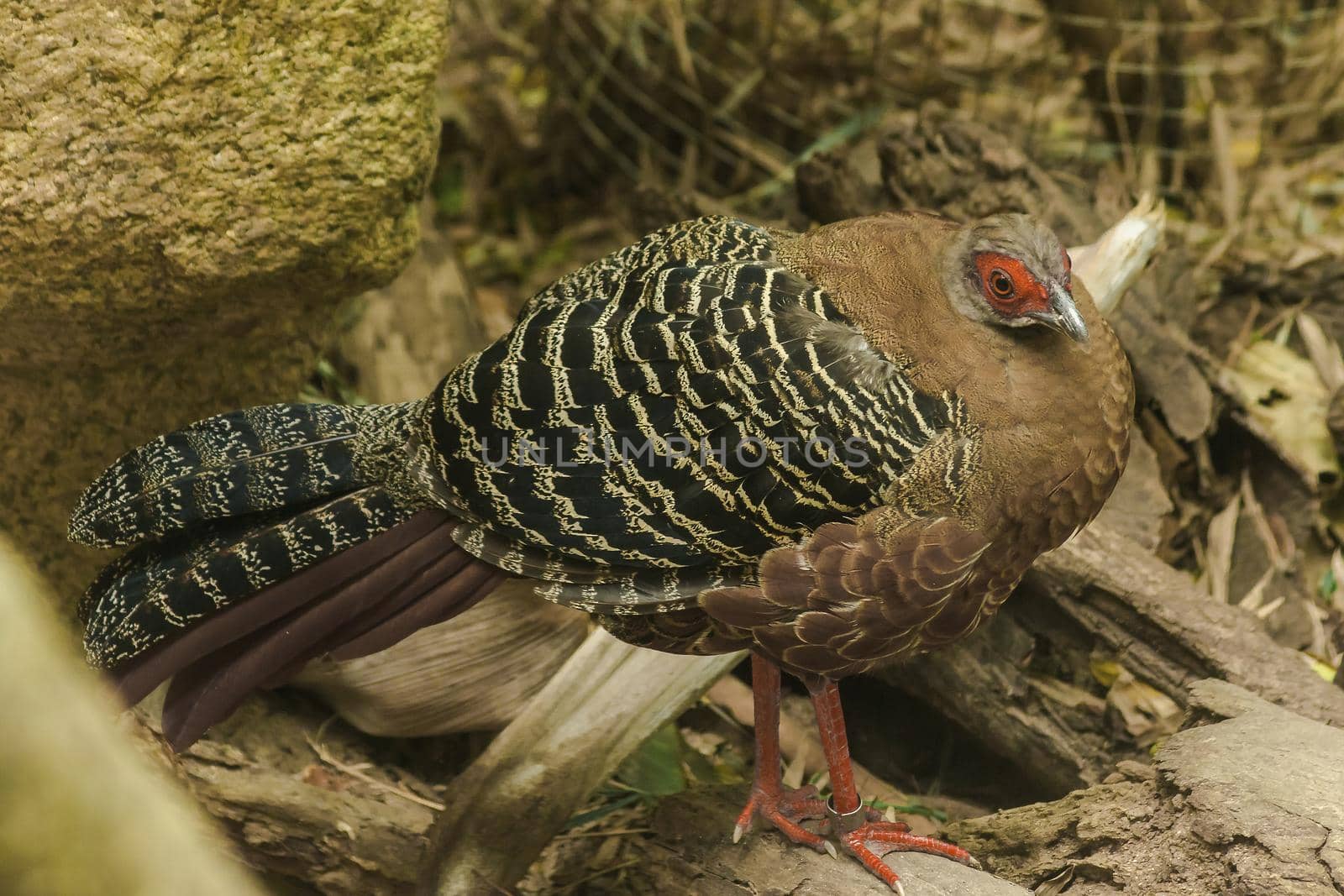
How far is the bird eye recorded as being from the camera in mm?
2445

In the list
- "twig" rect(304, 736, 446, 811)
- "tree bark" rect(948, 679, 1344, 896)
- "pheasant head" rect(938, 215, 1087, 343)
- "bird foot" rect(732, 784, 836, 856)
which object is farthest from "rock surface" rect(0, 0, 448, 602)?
"tree bark" rect(948, 679, 1344, 896)

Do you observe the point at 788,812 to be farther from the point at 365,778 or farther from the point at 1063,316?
the point at 1063,316

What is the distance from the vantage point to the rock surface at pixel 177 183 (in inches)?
96.7

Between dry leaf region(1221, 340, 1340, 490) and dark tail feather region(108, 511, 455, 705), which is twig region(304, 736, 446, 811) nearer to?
dark tail feather region(108, 511, 455, 705)

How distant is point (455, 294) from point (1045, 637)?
2.43m

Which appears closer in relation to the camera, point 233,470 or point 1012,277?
point 1012,277

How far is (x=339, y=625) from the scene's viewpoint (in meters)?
2.75

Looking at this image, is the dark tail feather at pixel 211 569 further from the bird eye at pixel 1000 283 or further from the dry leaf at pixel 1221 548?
the dry leaf at pixel 1221 548

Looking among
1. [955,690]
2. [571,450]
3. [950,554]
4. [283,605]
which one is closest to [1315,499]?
[955,690]

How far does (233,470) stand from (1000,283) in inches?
70.0

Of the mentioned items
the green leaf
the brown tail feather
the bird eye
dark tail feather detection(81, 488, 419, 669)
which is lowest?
the green leaf

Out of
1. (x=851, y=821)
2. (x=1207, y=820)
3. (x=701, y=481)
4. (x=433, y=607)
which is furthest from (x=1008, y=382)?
(x=433, y=607)

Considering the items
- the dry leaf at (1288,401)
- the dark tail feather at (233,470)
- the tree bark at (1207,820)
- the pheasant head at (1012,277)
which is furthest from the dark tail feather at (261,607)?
the dry leaf at (1288,401)

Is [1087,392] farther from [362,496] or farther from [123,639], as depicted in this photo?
[123,639]
